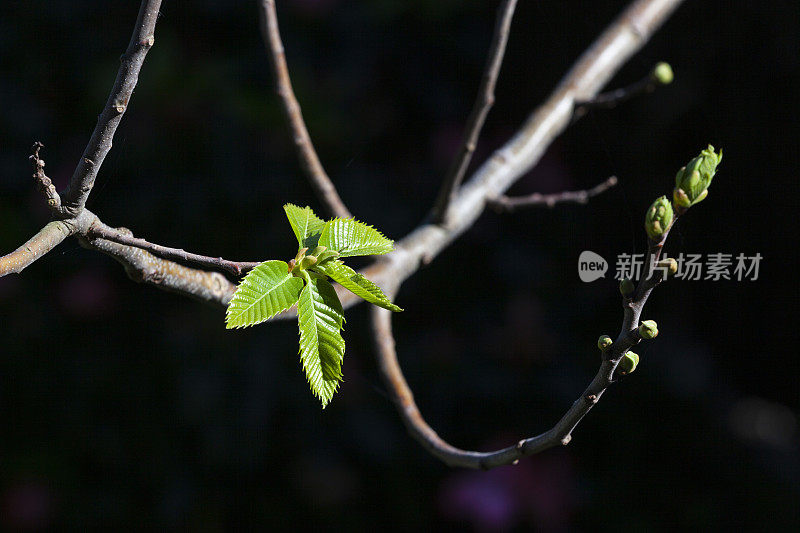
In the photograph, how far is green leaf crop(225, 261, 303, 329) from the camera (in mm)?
493

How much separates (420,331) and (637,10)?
95cm

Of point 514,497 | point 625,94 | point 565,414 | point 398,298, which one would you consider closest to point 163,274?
point 565,414

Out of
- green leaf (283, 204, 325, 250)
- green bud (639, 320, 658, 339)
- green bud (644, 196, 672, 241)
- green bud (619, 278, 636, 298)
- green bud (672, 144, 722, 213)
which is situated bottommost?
green bud (639, 320, 658, 339)

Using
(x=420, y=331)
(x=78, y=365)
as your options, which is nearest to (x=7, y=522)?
(x=78, y=365)

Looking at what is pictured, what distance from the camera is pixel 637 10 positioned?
1.11m

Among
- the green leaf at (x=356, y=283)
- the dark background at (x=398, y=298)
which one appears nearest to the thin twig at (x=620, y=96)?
the green leaf at (x=356, y=283)

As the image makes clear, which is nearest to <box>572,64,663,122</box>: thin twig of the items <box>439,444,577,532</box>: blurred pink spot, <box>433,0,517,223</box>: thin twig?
<box>433,0,517,223</box>: thin twig

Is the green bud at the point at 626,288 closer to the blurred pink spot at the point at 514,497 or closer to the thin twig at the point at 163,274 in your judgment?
the thin twig at the point at 163,274

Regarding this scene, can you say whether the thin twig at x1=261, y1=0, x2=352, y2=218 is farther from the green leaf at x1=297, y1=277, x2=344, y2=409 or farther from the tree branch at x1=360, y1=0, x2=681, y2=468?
the green leaf at x1=297, y1=277, x2=344, y2=409

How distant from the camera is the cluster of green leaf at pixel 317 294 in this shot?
0.50 metres

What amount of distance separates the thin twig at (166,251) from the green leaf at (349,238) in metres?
0.06

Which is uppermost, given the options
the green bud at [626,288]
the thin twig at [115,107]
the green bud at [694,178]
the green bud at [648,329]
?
the thin twig at [115,107]

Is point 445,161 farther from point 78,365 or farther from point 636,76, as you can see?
point 78,365

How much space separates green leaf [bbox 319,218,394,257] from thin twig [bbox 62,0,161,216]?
16 centimetres
